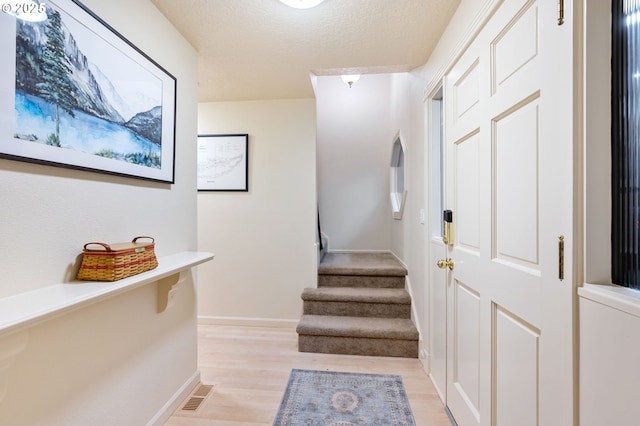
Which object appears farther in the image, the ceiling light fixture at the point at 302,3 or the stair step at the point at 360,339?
the stair step at the point at 360,339

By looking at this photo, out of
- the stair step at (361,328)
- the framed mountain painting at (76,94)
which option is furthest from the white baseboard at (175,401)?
the framed mountain painting at (76,94)

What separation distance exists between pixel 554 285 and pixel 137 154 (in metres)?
1.68

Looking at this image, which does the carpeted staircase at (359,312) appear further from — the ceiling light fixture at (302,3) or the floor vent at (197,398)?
the ceiling light fixture at (302,3)

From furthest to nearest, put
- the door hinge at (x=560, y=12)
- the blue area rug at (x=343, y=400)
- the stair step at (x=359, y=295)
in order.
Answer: the stair step at (x=359, y=295) < the blue area rug at (x=343, y=400) < the door hinge at (x=560, y=12)

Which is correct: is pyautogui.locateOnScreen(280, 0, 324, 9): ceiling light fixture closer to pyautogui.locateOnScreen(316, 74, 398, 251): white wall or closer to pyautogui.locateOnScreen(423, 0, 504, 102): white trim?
pyautogui.locateOnScreen(423, 0, 504, 102): white trim

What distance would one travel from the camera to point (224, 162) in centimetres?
277

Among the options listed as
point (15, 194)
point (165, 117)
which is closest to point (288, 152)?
point (165, 117)

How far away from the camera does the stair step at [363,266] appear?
2.76m

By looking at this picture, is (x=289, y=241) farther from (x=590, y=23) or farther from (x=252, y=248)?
(x=590, y=23)

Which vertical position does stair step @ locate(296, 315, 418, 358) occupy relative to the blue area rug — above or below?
above

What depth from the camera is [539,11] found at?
2.83 ft

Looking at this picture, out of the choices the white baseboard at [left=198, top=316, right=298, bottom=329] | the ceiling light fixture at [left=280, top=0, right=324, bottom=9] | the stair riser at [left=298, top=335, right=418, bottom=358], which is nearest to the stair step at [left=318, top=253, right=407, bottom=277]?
Answer: the white baseboard at [left=198, top=316, right=298, bottom=329]

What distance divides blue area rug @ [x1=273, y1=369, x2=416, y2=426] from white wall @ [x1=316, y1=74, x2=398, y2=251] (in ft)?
7.04

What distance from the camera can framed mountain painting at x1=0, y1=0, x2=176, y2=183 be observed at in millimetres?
813
